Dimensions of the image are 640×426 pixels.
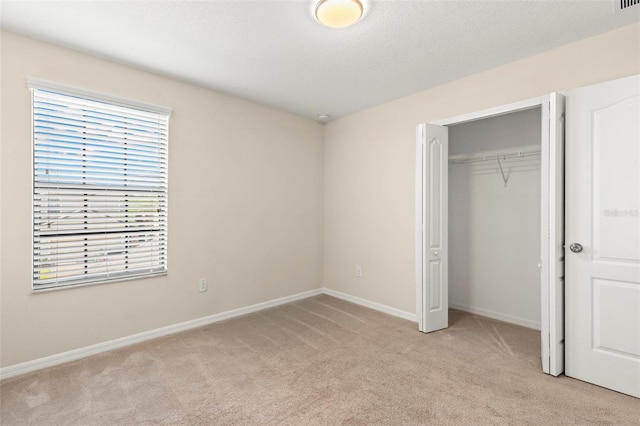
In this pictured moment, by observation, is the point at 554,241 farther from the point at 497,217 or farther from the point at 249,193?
the point at 249,193

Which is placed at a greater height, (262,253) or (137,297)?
(262,253)

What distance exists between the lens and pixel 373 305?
4102 mm

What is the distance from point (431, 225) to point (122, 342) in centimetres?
320

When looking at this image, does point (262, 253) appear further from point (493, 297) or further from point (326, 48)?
point (493, 297)

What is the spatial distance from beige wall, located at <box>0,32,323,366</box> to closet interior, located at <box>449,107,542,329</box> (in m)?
1.95

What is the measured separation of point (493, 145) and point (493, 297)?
1.78m

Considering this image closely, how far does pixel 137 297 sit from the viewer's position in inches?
121

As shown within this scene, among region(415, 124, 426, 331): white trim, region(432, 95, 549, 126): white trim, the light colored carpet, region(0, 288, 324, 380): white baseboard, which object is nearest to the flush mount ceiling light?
region(415, 124, 426, 331): white trim

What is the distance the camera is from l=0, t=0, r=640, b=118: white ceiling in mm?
2131

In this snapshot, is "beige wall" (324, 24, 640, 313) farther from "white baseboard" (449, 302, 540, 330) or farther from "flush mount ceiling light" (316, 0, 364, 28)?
"flush mount ceiling light" (316, 0, 364, 28)

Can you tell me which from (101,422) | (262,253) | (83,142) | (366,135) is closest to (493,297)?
(366,135)

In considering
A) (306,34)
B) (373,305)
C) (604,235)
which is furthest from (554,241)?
(306,34)

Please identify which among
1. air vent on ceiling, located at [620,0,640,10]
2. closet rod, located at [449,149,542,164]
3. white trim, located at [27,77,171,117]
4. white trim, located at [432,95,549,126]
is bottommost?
closet rod, located at [449,149,542,164]

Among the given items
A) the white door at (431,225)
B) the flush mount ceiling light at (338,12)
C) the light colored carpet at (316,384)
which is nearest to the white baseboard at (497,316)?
the light colored carpet at (316,384)
